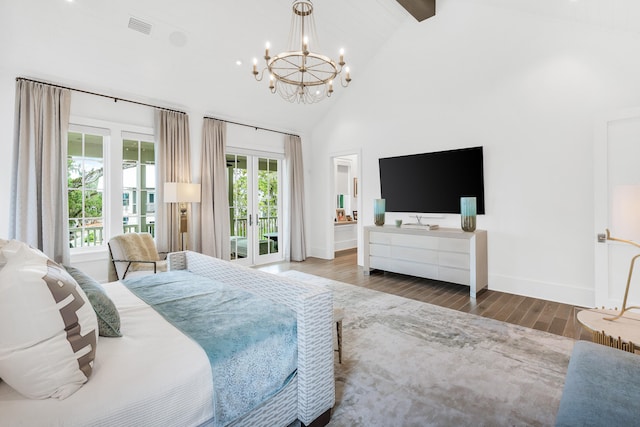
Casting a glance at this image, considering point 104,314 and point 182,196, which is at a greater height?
point 182,196

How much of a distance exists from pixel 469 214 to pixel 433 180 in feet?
2.81

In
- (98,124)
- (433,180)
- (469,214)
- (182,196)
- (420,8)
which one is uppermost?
(420,8)

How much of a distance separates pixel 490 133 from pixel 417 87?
142cm

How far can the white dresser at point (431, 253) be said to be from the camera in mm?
4047

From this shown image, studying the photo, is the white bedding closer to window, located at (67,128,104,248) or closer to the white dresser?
window, located at (67,128,104,248)

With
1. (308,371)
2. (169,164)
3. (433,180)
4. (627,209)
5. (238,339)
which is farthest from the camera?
(433,180)

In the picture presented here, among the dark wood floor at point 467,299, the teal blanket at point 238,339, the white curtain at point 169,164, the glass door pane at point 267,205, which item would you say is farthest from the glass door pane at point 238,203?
the teal blanket at point 238,339

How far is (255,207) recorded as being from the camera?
594 cm

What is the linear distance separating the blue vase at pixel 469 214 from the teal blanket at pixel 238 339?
3.26m

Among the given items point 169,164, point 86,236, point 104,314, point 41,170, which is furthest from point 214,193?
point 104,314

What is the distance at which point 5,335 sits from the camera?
940 millimetres

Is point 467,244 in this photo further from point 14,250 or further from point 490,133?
point 14,250

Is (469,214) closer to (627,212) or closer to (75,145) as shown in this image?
(627,212)

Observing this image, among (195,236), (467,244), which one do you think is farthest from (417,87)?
(195,236)
